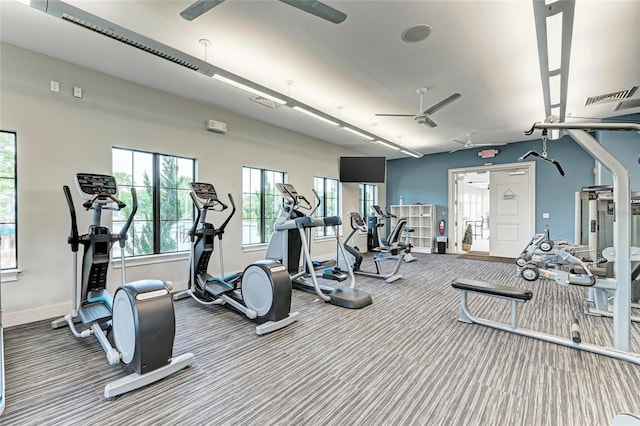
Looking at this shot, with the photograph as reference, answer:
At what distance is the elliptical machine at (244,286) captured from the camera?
3090 millimetres

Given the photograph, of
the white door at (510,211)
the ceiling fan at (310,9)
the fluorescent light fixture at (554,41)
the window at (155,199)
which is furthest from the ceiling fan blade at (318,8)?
the white door at (510,211)

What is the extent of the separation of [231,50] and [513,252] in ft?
27.3

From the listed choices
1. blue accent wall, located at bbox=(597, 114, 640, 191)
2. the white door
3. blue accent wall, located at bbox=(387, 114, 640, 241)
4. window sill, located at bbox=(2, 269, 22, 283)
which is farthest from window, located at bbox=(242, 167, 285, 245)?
blue accent wall, located at bbox=(597, 114, 640, 191)

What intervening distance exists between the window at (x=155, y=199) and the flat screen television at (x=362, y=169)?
166 inches

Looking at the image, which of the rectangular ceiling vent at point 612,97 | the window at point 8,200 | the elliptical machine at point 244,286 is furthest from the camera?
the rectangular ceiling vent at point 612,97

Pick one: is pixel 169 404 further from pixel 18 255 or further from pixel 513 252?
pixel 513 252

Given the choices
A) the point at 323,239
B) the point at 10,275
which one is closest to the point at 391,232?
the point at 323,239

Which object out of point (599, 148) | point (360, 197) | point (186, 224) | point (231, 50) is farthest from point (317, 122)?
point (599, 148)

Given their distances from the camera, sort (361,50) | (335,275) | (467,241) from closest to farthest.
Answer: (361,50) < (335,275) < (467,241)

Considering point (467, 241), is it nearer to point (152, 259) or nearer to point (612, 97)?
point (612, 97)

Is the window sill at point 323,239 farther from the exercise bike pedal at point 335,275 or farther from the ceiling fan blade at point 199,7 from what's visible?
the ceiling fan blade at point 199,7

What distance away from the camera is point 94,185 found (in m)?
2.99

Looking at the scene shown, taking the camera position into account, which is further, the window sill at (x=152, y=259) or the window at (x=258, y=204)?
the window at (x=258, y=204)

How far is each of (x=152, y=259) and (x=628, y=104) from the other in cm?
826
